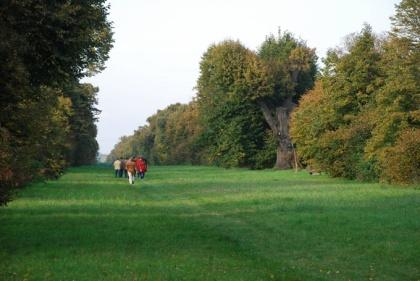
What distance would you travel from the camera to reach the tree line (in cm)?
3709

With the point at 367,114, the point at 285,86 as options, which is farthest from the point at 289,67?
the point at 367,114

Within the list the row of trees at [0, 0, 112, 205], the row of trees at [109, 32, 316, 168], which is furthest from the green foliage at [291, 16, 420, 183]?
the row of trees at [0, 0, 112, 205]

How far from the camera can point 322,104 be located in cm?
4806

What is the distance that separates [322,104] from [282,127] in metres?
22.0

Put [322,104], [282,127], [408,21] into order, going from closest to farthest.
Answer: [408,21] < [322,104] < [282,127]

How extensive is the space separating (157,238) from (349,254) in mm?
4803

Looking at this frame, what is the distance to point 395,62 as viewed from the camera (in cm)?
3744

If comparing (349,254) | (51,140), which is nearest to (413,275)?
(349,254)

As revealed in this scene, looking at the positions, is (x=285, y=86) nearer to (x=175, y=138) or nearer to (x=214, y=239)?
(x=214, y=239)

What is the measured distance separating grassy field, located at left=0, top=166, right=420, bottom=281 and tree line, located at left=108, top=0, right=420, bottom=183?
40.3ft

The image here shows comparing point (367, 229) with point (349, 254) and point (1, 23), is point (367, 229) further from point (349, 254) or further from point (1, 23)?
point (1, 23)

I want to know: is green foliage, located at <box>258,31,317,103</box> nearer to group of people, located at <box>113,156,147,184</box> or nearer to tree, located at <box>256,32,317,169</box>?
tree, located at <box>256,32,317,169</box>

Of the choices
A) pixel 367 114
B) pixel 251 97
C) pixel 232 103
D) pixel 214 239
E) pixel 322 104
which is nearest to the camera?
pixel 214 239

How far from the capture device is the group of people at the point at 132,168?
1654 inches
